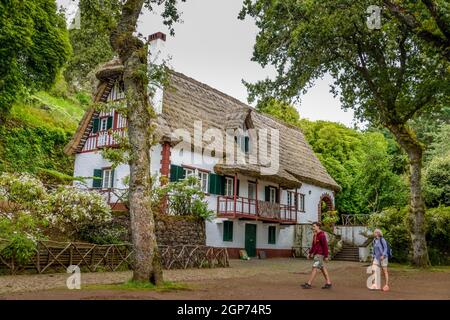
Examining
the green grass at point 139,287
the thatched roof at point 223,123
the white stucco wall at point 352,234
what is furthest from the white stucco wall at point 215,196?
the green grass at point 139,287

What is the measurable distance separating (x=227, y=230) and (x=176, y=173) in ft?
16.7

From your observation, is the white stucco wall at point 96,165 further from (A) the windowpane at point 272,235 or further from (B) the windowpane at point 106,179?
(A) the windowpane at point 272,235

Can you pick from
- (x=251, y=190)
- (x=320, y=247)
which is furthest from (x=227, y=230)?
(x=320, y=247)

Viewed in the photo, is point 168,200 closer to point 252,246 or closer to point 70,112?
point 252,246

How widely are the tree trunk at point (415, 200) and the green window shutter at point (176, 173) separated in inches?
410

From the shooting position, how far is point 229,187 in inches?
1015

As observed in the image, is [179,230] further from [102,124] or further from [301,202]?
[301,202]

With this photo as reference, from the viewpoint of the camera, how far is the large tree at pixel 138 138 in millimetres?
10359
